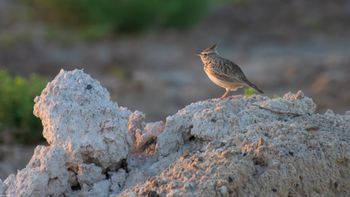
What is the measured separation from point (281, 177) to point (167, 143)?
34.5 inches

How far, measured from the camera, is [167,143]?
18.1ft

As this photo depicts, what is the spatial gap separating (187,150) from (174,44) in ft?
42.6

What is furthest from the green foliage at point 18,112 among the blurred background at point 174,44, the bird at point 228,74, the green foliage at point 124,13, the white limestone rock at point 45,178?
the green foliage at point 124,13

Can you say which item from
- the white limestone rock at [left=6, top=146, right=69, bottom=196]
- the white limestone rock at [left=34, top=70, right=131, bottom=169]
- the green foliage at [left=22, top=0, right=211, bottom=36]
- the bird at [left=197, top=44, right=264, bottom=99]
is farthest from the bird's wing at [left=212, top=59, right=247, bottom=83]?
the green foliage at [left=22, top=0, right=211, bottom=36]

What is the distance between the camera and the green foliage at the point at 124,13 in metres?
18.9

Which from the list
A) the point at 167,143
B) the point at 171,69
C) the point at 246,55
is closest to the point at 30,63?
the point at 171,69

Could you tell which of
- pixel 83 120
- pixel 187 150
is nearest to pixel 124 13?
pixel 83 120

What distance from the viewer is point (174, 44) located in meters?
18.4

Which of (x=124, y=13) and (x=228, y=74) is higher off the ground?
(x=124, y=13)

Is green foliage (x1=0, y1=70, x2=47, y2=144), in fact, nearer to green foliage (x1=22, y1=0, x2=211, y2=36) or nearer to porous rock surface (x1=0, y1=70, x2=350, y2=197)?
porous rock surface (x1=0, y1=70, x2=350, y2=197)

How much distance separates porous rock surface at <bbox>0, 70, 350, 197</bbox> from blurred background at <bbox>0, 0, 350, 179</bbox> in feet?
20.9

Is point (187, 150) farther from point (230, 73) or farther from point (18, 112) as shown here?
point (18, 112)

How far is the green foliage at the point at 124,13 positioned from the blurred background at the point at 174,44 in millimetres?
21

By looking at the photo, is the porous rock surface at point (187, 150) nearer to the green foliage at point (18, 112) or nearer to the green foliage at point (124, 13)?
the green foliage at point (18, 112)
